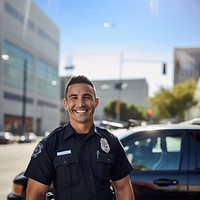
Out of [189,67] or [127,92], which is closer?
[127,92]

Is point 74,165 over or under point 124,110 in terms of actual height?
under

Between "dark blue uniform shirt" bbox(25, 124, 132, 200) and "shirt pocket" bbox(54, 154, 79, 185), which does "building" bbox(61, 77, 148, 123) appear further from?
"shirt pocket" bbox(54, 154, 79, 185)

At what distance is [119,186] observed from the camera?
2.48 meters

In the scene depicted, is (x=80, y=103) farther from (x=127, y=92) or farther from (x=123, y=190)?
(x=127, y=92)

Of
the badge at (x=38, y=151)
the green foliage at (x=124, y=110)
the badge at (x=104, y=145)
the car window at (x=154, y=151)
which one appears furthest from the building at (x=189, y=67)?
the badge at (x=38, y=151)

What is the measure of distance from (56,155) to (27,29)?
206 ft

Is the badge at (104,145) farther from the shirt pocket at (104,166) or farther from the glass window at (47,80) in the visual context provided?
the glass window at (47,80)

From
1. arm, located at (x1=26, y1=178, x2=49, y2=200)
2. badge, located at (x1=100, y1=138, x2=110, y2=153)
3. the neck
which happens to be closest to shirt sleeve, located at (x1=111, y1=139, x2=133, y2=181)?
badge, located at (x1=100, y1=138, x2=110, y2=153)

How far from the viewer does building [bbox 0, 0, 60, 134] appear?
56.3 metres

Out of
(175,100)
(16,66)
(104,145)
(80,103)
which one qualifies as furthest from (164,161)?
(16,66)

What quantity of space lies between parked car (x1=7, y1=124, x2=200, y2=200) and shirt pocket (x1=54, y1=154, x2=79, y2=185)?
174 cm

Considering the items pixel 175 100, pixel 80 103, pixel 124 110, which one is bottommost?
pixel 80 103

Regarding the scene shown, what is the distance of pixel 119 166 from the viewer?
Answer: 8.09 feet

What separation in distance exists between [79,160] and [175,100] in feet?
135
